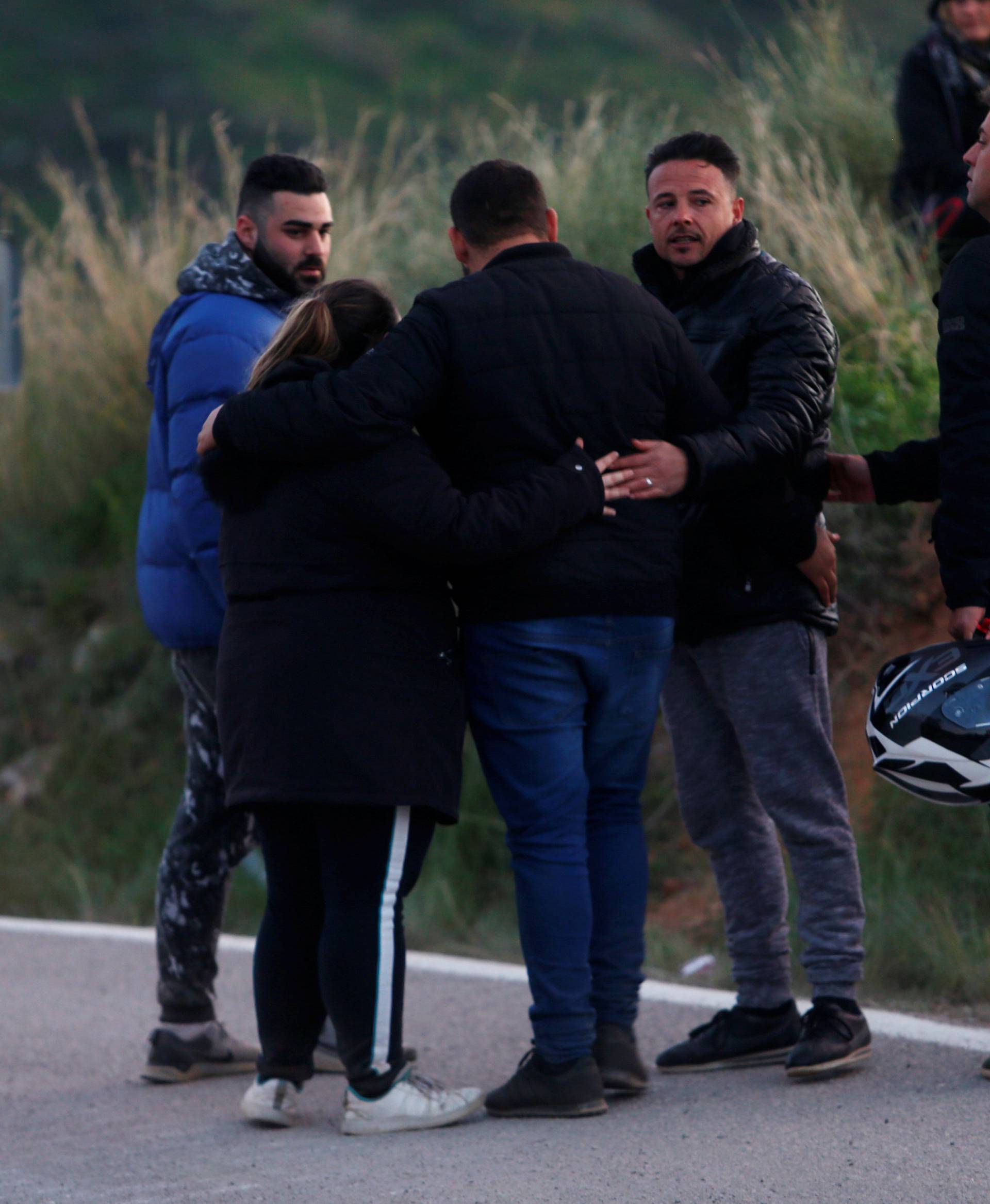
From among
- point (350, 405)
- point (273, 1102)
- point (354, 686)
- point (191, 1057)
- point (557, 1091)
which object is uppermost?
point (350, 405)

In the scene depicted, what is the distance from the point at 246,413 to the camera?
151 inches

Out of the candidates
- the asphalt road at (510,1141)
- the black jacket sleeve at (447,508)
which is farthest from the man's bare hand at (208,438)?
the asphalt road at (510,1141)

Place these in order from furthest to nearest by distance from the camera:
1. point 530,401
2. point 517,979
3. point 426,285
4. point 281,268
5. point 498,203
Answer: point 426,285
point 517,979
point 281,268
point 498,203
point 530,401

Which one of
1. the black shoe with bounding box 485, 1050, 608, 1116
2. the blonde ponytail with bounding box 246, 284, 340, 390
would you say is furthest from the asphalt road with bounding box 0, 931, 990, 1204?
the blonde ponytail with bounding box 246, 284, 340, 390

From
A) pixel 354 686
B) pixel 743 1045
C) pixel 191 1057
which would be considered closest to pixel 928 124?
pixel 743 1045

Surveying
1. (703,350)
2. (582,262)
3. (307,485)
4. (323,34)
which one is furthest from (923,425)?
(323,34)

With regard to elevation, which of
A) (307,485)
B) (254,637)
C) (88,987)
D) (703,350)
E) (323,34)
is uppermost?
(323,34)

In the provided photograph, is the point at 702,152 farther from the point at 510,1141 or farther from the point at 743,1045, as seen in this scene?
the point at 510,1141

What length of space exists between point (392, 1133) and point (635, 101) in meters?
7.43

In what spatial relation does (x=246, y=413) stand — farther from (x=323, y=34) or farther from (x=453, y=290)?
(x=323, y=34)

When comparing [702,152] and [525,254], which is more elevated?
[702,152]

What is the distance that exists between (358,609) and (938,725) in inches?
46.5

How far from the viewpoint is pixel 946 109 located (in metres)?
7.40

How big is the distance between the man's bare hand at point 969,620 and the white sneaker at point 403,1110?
145cm
